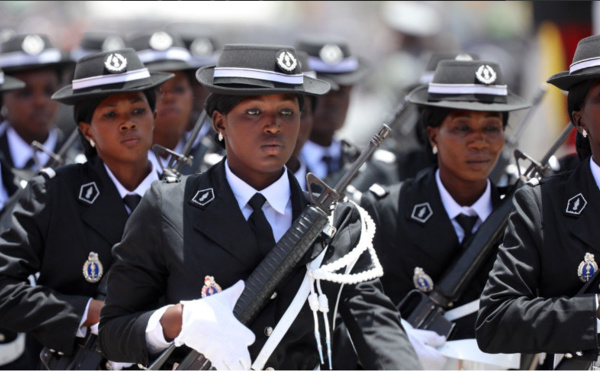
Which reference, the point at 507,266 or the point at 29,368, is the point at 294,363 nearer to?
the point at 507,266

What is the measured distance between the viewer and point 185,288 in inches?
197

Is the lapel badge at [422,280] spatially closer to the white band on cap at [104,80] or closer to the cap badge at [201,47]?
the white band on cap at [104,80]

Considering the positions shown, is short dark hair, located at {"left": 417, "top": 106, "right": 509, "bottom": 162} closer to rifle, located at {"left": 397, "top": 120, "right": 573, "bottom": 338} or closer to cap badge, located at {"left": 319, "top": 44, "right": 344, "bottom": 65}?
rifle, located at {"left": 397, "top": 120, "right": 573, "bottom": 338}

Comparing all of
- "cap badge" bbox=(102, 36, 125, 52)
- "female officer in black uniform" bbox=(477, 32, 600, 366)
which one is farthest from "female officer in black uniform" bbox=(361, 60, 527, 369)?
"cap badge" bbox=(102, 36, 125, 52)

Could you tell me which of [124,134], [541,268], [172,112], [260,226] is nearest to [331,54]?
[172,112]

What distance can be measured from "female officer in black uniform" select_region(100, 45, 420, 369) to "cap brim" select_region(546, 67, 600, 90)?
1.06m

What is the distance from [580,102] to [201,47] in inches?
243

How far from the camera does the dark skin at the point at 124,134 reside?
6363 millimetres

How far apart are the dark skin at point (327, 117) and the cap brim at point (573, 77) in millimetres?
4840

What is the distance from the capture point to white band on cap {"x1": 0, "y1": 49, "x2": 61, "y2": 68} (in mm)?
10078

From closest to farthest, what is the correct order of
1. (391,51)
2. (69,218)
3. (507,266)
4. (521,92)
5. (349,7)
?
(507,266)
(69,218)
(521,92)
(391,51)
(349,7)

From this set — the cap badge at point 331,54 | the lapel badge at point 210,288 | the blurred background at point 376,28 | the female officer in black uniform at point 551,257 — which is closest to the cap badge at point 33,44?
the cap badge at point 331,54

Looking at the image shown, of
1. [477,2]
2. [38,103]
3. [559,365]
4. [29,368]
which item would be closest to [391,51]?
[477,2]

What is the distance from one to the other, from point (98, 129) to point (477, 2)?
16175 mm
